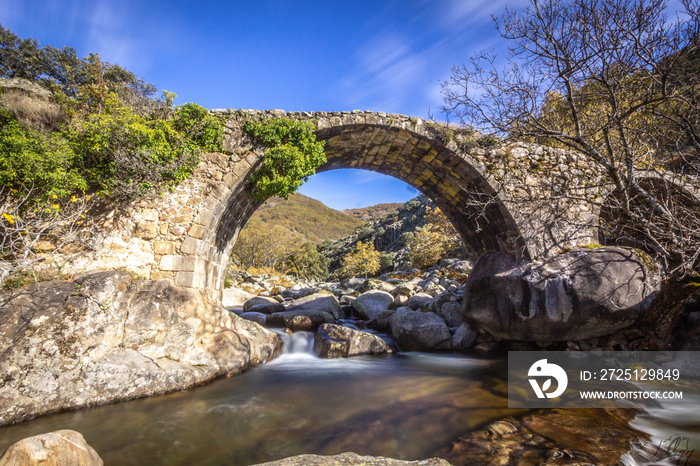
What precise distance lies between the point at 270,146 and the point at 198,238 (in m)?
2.50

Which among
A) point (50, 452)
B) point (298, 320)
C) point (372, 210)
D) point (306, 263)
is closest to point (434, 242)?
point (298, 320)

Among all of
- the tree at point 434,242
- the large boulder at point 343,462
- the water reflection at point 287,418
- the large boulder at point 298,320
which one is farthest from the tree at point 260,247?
the large boulder at point 343,462

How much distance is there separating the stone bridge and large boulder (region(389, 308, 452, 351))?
263 cm

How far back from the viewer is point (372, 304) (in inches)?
453

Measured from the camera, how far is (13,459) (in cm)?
212

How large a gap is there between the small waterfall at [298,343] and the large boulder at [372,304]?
344 cm

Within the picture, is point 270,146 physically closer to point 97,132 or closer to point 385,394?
point 97,132

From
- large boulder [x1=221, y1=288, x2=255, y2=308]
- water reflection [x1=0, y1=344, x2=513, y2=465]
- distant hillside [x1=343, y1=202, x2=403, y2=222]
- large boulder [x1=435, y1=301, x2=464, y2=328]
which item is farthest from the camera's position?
distant hillside [x1=343, y1=202, x2=403, y2=222]

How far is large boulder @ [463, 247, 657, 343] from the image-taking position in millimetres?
5949

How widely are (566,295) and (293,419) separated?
5906 mm

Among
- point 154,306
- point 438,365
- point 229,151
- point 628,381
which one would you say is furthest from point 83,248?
point 628,381

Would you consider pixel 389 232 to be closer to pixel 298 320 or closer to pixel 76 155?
pixel 298 320

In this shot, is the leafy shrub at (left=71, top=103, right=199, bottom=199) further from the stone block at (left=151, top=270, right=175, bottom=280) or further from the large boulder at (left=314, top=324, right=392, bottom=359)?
the large boulder at (left=314, top=324, right=392, bottom=359)

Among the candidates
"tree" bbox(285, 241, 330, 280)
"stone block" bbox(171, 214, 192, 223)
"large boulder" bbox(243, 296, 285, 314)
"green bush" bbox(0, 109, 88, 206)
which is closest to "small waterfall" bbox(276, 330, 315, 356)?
"large boulder" bbox(243, 296, 285, 314)
